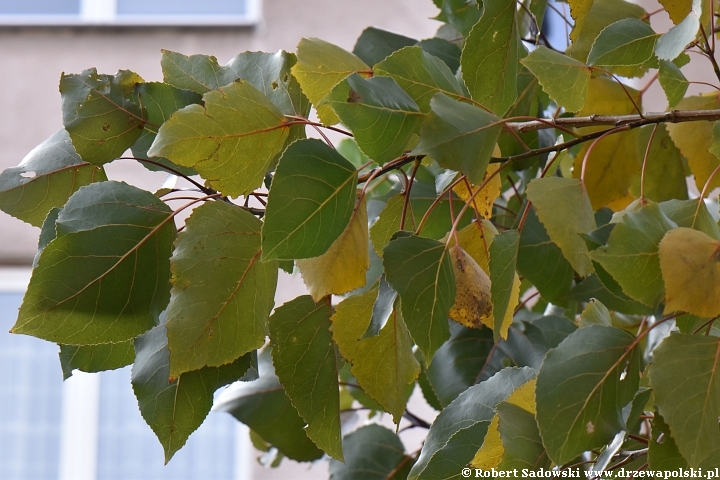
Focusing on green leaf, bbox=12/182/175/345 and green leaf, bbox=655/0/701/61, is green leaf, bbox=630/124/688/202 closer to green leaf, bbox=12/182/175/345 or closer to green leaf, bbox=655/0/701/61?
green leaf, bbox=655/0/701/61

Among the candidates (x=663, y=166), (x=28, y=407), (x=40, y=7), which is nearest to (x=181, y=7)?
(x=40, y=7)

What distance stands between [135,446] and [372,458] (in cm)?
177

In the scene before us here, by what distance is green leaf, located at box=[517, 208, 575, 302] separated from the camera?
1.27 ft

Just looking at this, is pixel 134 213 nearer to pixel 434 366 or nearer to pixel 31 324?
pixel 31 324

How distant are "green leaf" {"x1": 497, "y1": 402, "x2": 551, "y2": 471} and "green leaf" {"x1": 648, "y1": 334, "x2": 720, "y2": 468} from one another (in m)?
0.04

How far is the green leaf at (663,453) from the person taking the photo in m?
0.23

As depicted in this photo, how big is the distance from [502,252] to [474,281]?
0.02m

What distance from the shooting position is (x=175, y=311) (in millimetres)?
243

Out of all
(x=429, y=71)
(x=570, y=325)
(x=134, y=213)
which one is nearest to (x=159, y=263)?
(x=134, y=213)

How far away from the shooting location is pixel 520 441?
0.24m

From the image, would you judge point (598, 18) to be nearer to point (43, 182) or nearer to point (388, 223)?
point (388, 223)

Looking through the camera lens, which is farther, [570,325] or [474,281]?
[570,325]

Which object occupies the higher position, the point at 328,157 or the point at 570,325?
the point at 328,157

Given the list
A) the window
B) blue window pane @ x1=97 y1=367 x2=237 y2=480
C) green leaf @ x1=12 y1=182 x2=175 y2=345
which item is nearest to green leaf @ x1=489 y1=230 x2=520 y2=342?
green leaf @ x1=12 y1=182 x2=175 y2=345
